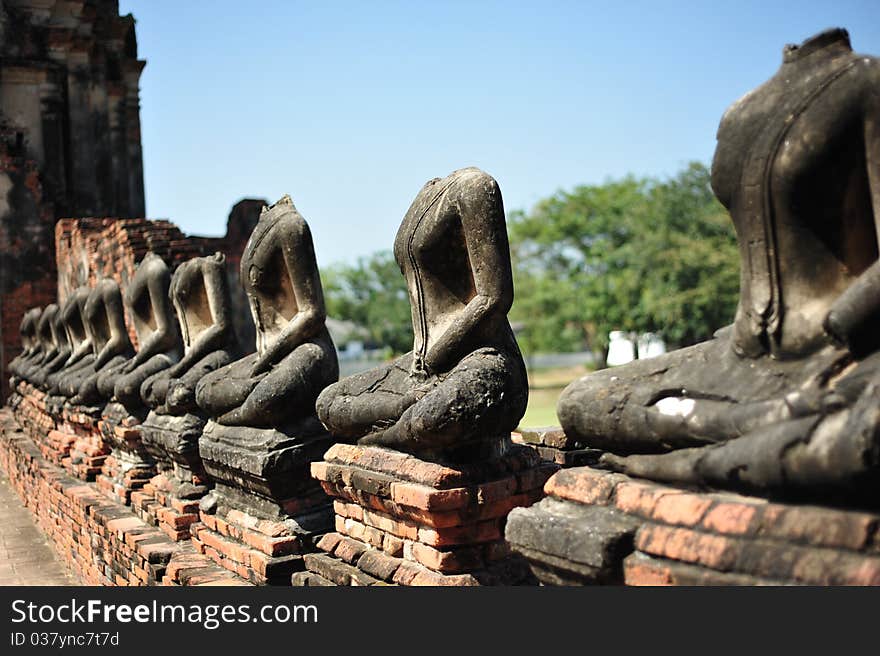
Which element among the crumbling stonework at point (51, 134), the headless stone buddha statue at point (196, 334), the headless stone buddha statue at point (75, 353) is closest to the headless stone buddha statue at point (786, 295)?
the headless stone buddha statue at point (196, 334)

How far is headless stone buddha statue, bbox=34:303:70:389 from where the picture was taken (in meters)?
11.5

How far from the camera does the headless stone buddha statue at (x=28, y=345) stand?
14.2 metres

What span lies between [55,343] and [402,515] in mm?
10356

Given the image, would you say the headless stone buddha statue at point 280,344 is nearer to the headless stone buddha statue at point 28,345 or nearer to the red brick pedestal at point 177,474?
the red brick pedestal at point 177,474

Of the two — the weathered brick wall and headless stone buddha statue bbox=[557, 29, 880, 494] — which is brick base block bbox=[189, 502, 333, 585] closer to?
headless stone buddha statue bbox=[557, 29, 880, 494]

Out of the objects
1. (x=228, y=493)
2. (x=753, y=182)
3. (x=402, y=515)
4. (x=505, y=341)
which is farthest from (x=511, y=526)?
(x=228, y=493)

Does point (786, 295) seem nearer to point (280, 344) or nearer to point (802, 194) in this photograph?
point (802, 194)

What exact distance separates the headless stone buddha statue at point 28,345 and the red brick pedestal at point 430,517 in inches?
449

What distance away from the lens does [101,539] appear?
262 inches

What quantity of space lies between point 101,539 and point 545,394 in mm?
22079

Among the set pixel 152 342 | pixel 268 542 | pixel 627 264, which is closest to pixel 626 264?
pixel 627 264

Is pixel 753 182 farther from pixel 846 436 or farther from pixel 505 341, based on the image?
pixel 505 341

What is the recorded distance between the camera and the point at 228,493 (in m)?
4.98

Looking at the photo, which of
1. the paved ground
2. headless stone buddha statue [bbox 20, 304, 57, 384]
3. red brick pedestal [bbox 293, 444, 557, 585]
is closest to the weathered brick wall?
headless stone buddha statue [bbox 20, 304, 57, 384]
